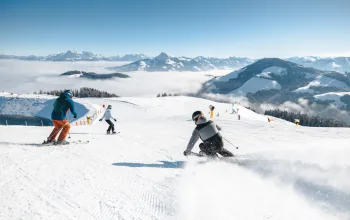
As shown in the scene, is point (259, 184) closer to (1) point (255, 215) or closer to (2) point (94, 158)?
(1) point (255, 215)

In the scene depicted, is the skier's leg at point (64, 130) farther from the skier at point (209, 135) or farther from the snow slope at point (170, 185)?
the skier at point (209, 135)

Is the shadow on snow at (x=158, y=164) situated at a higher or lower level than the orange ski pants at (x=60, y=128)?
lower

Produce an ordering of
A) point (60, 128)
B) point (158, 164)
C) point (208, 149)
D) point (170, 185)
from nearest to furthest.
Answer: point (170, 185) → point (158, 164) → point (208, 149) → point (60, 128)

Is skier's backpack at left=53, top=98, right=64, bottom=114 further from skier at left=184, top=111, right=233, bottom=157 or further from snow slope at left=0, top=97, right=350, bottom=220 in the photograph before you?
skier at left=184, top=111, right=233, bottom=157

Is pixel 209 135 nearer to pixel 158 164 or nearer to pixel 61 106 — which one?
pixel 158 164

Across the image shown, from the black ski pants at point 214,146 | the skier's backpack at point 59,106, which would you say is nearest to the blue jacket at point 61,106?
the skier's backpack at point 59,106

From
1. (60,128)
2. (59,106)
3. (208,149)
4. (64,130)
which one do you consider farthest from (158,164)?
(59,106)

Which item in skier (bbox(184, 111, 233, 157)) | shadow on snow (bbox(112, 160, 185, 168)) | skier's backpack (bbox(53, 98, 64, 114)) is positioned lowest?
shadow on snow (bbox(112, 160, 185, 168))

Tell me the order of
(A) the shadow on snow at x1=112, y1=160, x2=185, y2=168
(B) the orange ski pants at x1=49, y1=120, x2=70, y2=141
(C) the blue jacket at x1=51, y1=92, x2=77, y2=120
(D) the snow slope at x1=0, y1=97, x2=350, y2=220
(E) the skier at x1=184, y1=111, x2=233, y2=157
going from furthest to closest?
(B) the orange ski pants at x1=49, y1=120, x2=70, y2=141, (C) the blue jacket at x1=51, y1=92, x2=77, y2=120, (E) the skier at x1=184, y1=111, x2=233, y2=157, (A) the shadow on snow at x1=112, y1=160, x2=185, y2=168, (D) the snow slope at x1=0, y1=97, x2=350, y2=220

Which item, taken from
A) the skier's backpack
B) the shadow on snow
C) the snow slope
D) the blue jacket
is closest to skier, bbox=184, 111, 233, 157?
the snow slope

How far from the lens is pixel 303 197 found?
591 cm

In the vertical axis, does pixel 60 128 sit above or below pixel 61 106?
below

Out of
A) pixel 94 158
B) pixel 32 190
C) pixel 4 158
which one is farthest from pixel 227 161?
pixel 4 158

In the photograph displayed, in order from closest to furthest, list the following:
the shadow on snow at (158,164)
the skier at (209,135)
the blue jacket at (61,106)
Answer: the shadow on snow at (158,164) → the skier at (209,135) → the blue jacket at (61,106)
